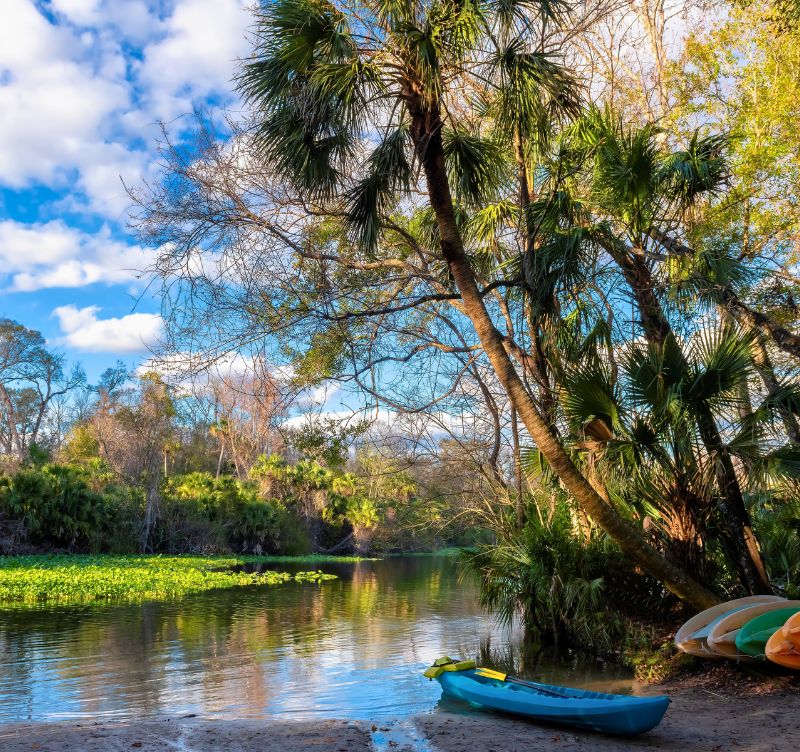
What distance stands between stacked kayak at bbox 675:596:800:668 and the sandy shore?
45 cm

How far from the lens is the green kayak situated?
6.86 meters

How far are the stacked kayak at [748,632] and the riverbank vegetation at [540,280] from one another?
59 centimetres

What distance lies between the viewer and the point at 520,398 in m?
7.93

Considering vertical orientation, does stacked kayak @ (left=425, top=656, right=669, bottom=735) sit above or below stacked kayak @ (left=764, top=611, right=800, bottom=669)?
below

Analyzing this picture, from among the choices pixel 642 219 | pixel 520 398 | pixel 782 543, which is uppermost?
pixel 642 219

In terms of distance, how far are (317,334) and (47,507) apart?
62.1 ft

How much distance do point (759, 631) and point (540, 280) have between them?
14.8 feet

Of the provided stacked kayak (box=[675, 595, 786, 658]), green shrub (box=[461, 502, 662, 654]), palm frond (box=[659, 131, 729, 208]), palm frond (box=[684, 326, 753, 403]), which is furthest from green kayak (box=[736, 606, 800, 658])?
palm frond (box=[659, 131, 729, 208])

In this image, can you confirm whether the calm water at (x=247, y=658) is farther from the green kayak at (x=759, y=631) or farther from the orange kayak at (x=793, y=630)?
the orange kayak at (x=793, y=630)

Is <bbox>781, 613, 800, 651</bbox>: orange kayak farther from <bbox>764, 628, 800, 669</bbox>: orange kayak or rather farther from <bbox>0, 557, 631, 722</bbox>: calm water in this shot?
<bbox>0, 557, 631, 722</bbox>: calm water

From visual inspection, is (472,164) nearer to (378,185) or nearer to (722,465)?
(378,185)

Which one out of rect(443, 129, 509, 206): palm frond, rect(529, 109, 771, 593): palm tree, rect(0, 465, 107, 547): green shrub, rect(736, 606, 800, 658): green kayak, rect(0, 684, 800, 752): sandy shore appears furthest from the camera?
rect(0, 465, 107, 547): green shrub

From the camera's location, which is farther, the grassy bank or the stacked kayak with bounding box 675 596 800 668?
the grassy bank

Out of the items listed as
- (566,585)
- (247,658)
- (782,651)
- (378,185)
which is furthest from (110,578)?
(782,651)
